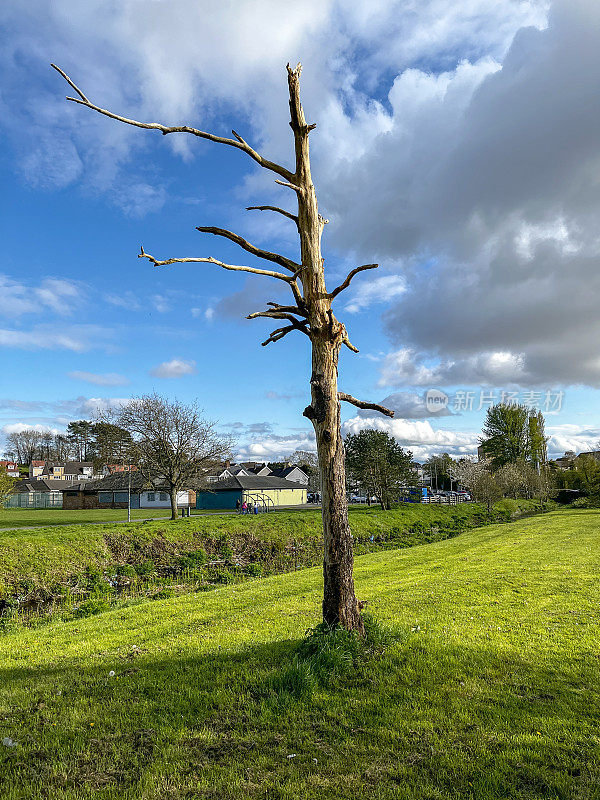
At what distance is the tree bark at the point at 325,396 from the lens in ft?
20.4

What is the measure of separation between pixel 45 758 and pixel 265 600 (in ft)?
21.8

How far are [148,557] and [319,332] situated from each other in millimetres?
16680

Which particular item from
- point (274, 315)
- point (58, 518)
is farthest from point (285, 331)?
point (58, 518)

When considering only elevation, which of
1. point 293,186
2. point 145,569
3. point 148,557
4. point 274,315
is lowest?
point 145,569

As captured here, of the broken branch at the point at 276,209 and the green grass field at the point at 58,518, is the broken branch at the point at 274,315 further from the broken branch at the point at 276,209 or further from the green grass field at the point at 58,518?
the green grass field at the point at 58,518

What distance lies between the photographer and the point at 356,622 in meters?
6.21

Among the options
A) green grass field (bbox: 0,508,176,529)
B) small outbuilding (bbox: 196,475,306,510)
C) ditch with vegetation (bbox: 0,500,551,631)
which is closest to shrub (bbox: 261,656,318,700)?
ditch with vegetation (bbox: 0,500,551,631)

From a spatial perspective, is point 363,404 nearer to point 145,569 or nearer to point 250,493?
point 145,569

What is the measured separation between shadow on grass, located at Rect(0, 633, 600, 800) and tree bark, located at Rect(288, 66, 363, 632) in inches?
35.7

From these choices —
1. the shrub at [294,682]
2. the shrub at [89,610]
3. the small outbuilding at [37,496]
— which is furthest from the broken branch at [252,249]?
the small outbuilding at [37,496]

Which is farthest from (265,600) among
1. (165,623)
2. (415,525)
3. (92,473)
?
(92,473)

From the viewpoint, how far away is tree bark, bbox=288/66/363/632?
6.20 meters

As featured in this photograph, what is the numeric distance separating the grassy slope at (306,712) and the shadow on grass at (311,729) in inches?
0.6

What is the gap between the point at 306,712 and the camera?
470 centimetres
